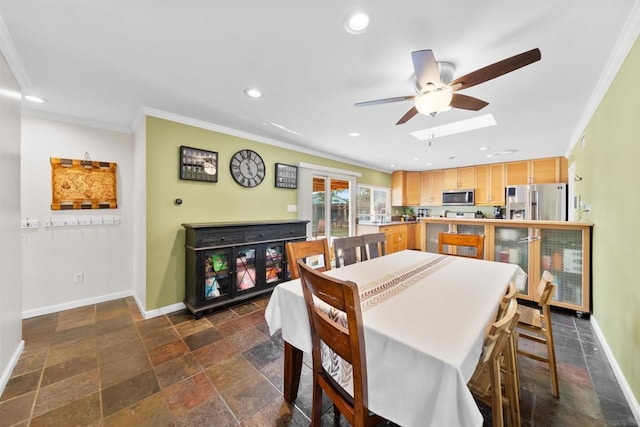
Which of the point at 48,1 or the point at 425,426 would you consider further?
the point at 48,1

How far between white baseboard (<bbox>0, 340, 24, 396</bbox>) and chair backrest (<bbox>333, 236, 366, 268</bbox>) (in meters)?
2.41

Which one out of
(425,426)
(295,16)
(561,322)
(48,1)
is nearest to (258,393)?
(425,426)

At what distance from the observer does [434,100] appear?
1.67 metres

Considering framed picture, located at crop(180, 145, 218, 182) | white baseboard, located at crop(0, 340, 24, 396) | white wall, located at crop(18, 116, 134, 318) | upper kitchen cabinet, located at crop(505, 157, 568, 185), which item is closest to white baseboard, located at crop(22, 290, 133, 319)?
white wall, located at crop(18, 116, 134, 318)

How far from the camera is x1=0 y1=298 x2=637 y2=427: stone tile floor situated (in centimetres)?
144

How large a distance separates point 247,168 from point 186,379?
248 centimetres

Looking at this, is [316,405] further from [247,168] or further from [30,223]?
[30,223]

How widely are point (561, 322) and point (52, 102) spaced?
5689mm

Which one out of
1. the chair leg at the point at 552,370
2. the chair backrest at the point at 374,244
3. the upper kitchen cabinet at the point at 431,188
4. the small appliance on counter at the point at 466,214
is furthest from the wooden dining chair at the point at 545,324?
the upper kitchen cabinet at the point at 431,188

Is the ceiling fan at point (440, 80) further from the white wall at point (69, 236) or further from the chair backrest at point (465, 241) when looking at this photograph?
the white wall at point (69, 236)

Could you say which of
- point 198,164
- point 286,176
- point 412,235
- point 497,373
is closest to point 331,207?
point 286,176

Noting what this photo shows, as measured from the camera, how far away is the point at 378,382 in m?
0.93

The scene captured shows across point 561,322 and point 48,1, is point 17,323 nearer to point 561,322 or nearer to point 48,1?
point 48,1

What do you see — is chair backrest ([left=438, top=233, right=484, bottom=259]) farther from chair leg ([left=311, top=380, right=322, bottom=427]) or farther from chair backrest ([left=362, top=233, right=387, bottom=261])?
chair leg ([left=311, top=380, right=322, bottom=427])
